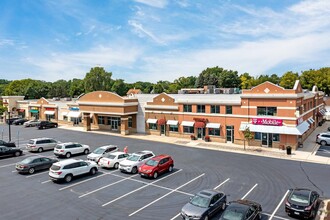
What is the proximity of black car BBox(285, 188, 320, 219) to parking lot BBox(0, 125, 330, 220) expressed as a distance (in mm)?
888

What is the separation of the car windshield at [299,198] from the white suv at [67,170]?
57.8 feet

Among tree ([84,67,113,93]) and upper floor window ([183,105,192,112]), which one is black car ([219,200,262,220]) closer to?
upper floor window ([183,105,192,112])

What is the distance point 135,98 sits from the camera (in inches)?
2031

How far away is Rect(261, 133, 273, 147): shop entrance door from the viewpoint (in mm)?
37062

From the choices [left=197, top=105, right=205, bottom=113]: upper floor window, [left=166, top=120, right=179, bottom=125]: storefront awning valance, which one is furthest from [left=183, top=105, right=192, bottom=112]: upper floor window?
[left=166, top=120, right=179, bottom=125]: storefront awning valance

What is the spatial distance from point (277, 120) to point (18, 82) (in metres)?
122

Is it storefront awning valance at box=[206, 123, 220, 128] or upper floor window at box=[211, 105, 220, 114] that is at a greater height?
upper floor window at box=[211, 105, 220, 114]

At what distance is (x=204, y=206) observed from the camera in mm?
16094

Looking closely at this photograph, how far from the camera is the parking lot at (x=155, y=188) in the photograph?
1761 cm

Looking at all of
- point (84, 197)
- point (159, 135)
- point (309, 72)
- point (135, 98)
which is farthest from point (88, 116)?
point (309, 72)

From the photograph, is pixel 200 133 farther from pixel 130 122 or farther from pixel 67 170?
pixel 67 170

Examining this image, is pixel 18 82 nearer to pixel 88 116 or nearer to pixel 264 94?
pixel 88 116

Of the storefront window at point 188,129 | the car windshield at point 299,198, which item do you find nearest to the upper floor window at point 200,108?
the storefront window at point 188,129

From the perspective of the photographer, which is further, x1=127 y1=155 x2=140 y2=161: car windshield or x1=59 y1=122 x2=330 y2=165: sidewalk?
x1=59 y1=122 x2=330 y2=165: sidewalk
